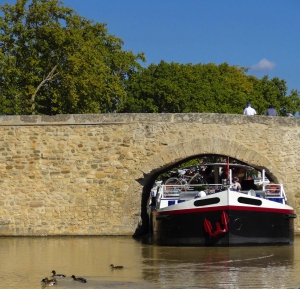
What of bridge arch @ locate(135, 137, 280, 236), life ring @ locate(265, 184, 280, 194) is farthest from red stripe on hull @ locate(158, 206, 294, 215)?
bridge arch @ locate(135, 137, 280, 236)

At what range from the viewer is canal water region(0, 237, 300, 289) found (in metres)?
11.4

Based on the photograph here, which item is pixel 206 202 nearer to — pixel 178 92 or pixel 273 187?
pixel 273 187

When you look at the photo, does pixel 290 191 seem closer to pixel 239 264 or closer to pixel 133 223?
pixel 133 223

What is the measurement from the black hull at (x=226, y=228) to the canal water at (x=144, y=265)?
206 mm

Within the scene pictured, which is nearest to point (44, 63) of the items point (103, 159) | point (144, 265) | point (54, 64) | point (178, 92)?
point (54, 64)

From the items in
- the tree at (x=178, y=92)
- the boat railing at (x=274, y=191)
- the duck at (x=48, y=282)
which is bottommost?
the duck at (x=48, y=282)

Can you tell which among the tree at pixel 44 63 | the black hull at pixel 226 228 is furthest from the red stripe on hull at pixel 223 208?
the tree at pixel 44 63

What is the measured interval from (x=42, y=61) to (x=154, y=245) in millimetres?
12544

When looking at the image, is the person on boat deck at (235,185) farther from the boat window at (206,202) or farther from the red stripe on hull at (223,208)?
the boat window at (206,202)

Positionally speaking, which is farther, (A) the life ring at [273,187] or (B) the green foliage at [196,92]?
(B) the green foliage at [196,92]

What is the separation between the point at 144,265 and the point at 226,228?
2718 millimetres

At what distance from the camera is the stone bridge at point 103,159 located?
1917 centimetres

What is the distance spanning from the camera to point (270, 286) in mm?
10898

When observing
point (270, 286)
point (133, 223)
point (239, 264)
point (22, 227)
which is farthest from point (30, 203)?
point (270, 286)
